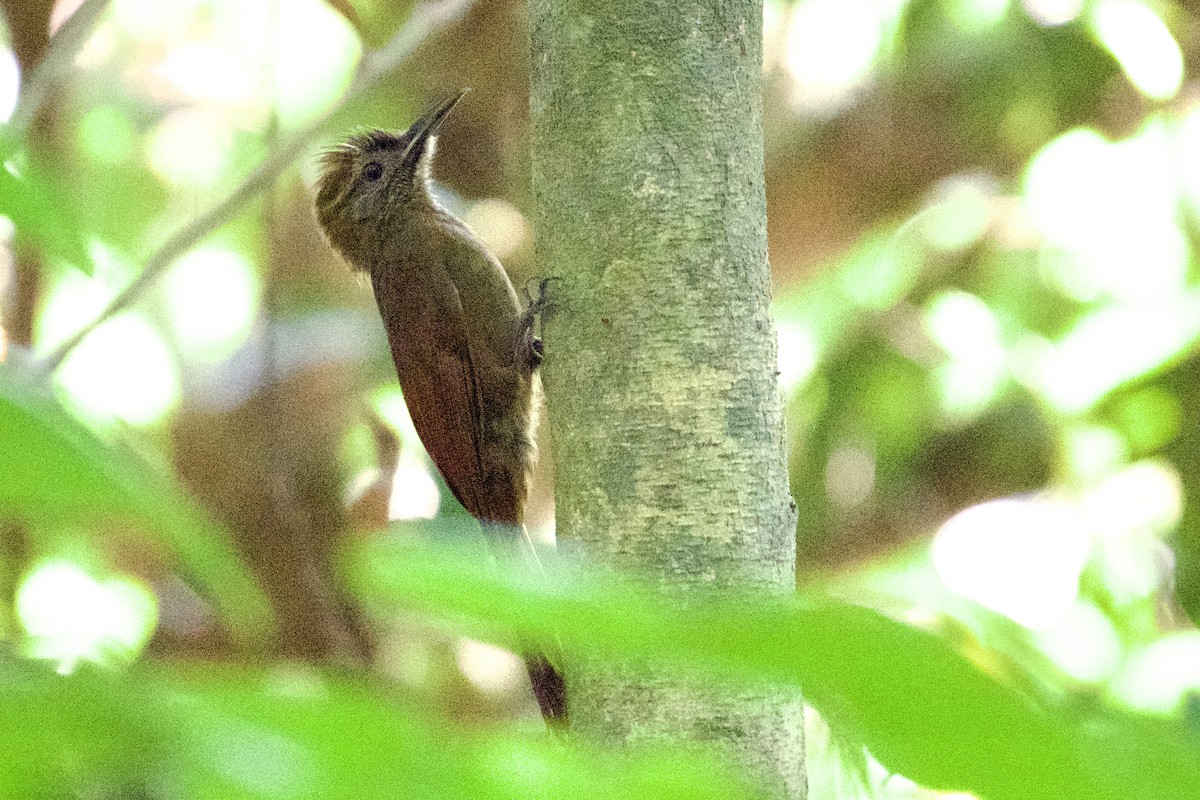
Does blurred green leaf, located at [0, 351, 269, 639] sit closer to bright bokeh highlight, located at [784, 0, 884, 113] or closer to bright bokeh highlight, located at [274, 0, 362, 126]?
bright bokeh highlight, located at [784, 0, 884, 113]

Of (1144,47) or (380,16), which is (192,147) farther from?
(1144,47)

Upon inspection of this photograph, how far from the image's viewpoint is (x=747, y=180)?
5.08 ft

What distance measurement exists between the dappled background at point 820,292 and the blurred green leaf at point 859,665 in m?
1.76

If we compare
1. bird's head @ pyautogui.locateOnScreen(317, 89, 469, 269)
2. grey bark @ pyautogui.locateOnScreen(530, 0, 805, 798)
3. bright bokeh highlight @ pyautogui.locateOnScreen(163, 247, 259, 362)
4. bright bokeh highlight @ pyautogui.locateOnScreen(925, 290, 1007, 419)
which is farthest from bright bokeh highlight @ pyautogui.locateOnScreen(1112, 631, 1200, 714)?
bird's head @ pyautogui.locateOnScreen(317, 89, 469, 269)

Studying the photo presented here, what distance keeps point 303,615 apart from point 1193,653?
1.65 meters

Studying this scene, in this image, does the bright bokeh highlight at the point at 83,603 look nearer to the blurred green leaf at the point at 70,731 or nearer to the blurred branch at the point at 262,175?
the blurred branch at the point at 262,175

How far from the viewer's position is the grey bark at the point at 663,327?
1.40m

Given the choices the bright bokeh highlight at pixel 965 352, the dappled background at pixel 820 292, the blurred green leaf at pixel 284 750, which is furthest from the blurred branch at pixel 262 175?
the bright bokeh highlight at pixel 965 352

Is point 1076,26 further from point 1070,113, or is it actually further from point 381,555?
point 381,555

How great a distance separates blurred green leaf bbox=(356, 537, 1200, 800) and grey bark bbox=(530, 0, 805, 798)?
3.77 feet

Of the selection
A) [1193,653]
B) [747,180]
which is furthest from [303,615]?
[1193,653]

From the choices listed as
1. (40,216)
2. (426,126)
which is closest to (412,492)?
(426,126)

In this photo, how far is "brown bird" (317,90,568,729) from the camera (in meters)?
2.73

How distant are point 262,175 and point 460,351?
113cm
